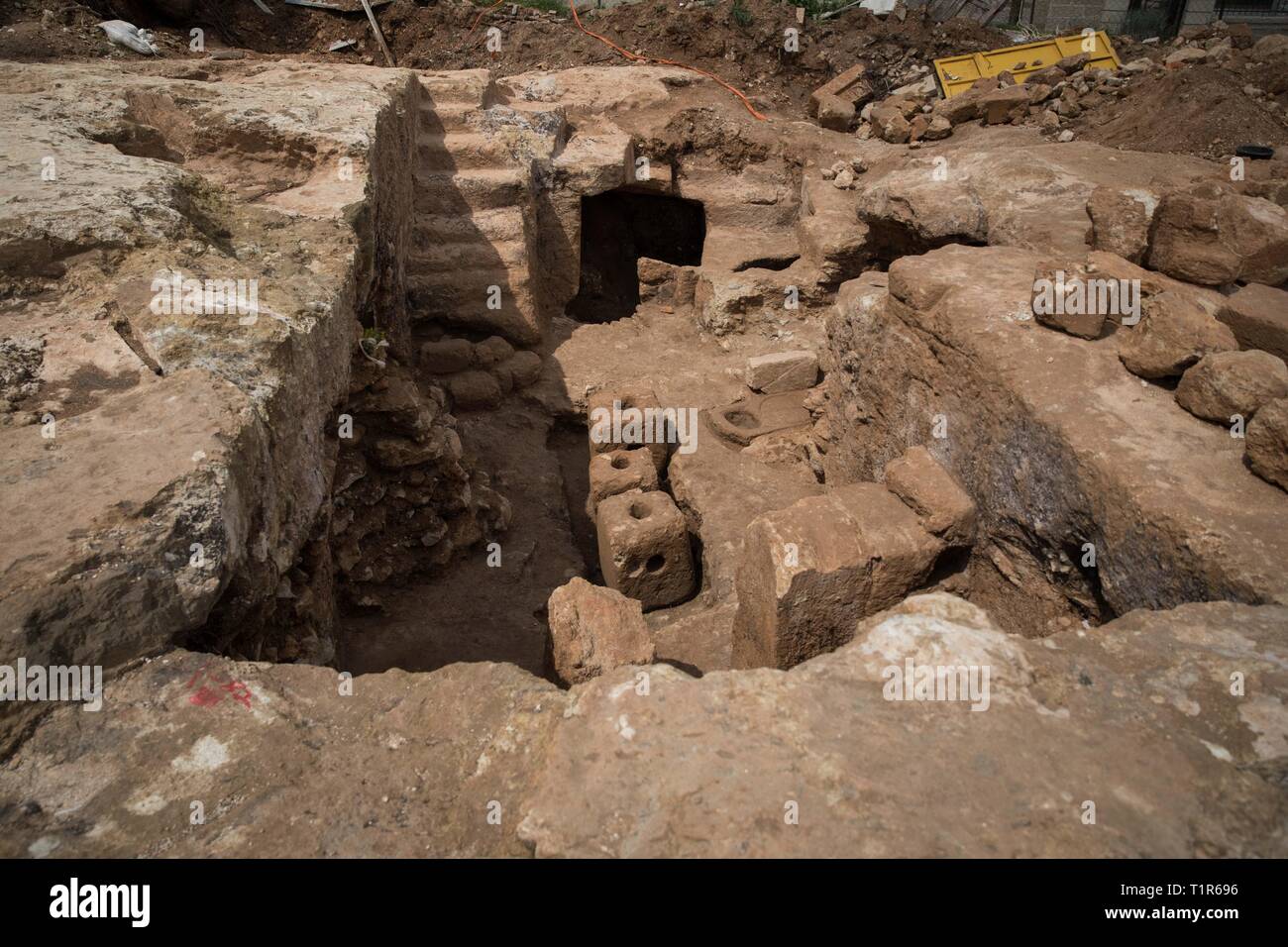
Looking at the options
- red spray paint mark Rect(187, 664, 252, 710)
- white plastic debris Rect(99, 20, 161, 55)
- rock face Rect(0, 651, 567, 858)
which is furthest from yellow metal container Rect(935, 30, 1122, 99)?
red spray paint mark Rect(187, 664, 252, 710)

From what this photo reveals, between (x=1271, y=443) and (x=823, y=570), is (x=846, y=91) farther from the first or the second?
(x=823, y=570)

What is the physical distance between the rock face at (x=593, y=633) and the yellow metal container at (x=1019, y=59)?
8.51 metres

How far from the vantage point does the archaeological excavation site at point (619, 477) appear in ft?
5.74

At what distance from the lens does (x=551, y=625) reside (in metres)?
3.23

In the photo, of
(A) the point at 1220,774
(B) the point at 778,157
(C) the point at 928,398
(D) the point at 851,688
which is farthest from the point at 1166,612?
(B) the point at 778,157

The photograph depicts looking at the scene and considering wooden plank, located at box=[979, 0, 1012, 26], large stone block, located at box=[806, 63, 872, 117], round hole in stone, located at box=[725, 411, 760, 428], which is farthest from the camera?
wooden plank, located at box=[979, 0, 1012, 26]

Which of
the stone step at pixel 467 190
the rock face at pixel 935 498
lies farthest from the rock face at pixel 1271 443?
the stone step at pixel 467 190

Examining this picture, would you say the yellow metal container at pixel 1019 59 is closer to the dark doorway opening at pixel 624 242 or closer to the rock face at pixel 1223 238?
the dark doorway opening at pixel 624 242

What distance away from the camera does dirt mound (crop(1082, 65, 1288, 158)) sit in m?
6.93

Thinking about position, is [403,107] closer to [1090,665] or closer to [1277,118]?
[1090,665]

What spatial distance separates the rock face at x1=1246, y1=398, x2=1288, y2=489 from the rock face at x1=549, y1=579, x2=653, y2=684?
2313 mm

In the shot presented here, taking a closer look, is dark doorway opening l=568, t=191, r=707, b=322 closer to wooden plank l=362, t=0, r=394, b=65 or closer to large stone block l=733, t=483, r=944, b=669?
wooden plank l=362, t=0, r=394, b=65

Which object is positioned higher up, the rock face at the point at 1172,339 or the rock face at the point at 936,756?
the rock face at the point at 1172,339

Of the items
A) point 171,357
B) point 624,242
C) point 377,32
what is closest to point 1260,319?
point 171,357
